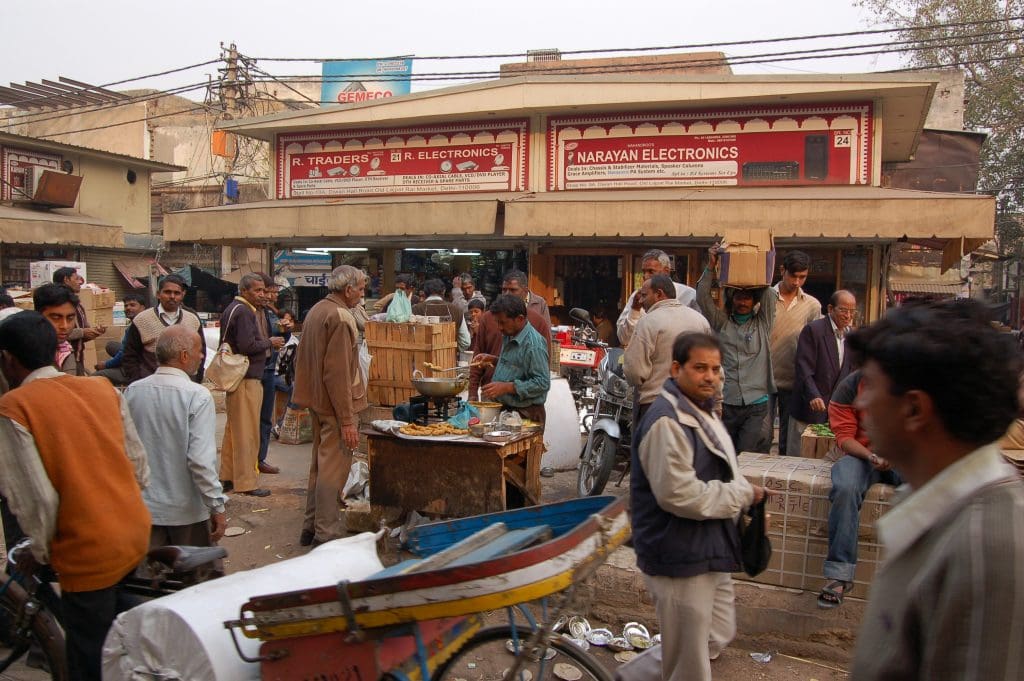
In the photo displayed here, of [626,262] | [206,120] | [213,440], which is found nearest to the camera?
[213,440]

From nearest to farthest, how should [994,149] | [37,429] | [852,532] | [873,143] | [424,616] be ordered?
[424,616] → [37,429] → [852,532] → [873,143] → [994,149]

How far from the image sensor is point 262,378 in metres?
7.49

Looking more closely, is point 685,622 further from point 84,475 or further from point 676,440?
point 84,475

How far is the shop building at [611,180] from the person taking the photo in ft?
36.9

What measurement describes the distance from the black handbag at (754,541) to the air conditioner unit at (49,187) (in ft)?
79.4

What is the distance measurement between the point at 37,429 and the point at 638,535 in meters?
2.34

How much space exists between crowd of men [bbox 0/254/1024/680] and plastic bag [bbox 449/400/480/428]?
10.1 inches

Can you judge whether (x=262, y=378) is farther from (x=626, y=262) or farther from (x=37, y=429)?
(x=626, y=262)

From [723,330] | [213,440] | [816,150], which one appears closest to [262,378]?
[213,440]

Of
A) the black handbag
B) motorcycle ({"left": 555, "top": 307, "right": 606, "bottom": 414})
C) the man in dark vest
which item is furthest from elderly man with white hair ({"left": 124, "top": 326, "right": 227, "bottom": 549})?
motorcycle ({"left": 555, "top": 307, "right": 606, "bottom": 414})

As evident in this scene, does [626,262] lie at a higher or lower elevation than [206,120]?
lower

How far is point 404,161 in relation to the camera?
14.9 meters

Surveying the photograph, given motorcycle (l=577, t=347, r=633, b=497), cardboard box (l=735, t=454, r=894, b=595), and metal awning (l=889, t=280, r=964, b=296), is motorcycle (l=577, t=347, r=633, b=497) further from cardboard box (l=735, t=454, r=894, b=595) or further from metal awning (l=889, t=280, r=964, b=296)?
metal awning (l=889, t=280, r=964, b=296)

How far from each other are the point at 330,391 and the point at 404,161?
1002 cm
